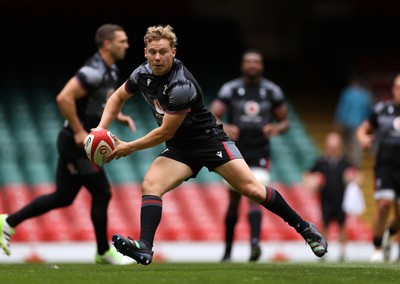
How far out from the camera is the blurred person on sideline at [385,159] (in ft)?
38.7

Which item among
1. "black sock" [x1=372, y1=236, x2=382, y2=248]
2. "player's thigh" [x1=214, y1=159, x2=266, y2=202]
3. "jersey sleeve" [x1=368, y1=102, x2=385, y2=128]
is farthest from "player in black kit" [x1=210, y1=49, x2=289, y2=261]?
"player's thigh" [x1=214, y1=159, x2=266, y2=202]

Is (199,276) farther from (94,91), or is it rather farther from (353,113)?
(353,113)

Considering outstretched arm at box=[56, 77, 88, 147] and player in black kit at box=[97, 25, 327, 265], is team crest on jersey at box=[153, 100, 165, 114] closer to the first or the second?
player in black kit at box=[97, 25, 327, 265]

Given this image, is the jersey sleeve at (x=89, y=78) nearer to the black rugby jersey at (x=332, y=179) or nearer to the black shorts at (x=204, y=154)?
the black shorts at (x=204, y=154)

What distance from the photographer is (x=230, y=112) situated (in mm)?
11758

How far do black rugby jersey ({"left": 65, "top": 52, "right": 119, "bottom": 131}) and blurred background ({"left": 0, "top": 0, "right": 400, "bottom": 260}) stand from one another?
572cm

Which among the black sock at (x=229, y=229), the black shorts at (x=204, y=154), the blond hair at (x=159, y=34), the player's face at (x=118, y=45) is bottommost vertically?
the black sock at (x=229, y=229)

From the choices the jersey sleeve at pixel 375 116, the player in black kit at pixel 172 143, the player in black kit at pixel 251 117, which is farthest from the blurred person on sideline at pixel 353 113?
the player in black kit at pixel 172 143

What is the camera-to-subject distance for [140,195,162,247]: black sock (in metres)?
7.65

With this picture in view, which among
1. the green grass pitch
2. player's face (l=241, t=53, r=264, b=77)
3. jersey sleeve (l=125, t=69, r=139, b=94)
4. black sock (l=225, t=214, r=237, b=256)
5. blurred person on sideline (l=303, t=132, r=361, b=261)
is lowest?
blurred person on sideline (l=303, t=132, r=361, b=261)

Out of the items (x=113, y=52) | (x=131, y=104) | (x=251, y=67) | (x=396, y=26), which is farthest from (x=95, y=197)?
(x=396, y=26)

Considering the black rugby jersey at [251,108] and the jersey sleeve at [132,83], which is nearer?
the jersey sleeve at [132,83]

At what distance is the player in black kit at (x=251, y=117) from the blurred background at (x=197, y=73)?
4458 millimetres

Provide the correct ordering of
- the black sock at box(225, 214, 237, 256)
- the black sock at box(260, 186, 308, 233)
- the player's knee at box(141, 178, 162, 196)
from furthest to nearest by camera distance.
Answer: the black sock at box(225, 214, 237, 256), the black sock at box(260, 186, 308, 233), the player's knee at box(141, 178, 162, 196)
